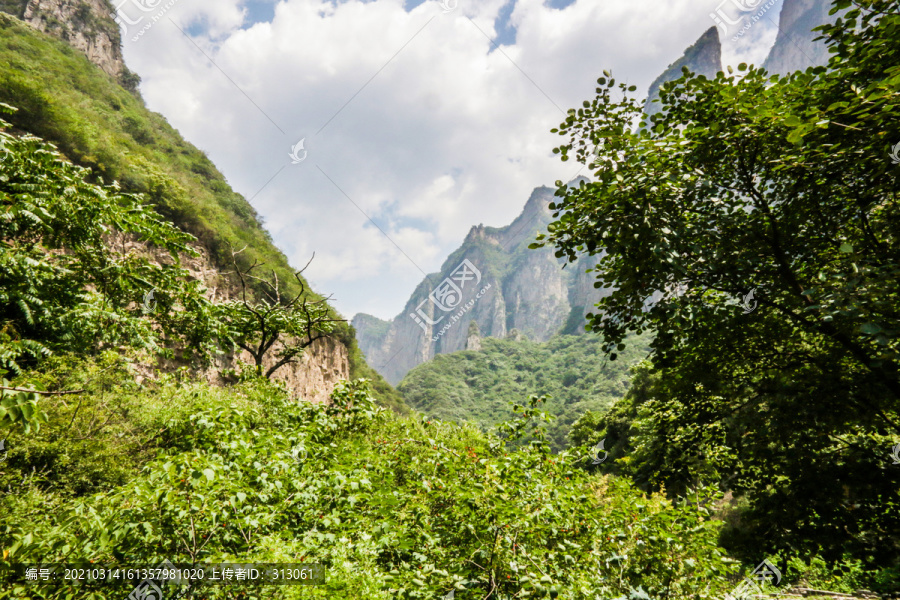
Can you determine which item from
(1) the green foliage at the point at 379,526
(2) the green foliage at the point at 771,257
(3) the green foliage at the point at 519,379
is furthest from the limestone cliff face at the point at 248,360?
(3) the green foliage at the point at 519,379

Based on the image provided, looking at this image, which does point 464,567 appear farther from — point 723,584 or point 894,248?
point 894,248

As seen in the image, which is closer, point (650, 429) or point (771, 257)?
point (771, 257)

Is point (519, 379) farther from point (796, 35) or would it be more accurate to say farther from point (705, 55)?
point (705, 55)

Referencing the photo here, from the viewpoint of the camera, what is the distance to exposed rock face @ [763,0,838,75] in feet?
337

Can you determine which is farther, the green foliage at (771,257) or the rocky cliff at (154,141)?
the rocky cliff at (154,141)

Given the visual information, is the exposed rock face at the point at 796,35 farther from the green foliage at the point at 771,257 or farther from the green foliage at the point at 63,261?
the green foliage at the point at 63,261

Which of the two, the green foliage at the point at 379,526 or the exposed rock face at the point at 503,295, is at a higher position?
the exposed rock face at the point at 503,295

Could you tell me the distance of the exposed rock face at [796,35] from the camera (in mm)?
102869

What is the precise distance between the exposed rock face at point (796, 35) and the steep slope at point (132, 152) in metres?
135

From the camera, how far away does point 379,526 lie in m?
Answer: 3.16

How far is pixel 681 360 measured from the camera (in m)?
4.54

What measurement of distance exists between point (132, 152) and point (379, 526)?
3164 centimetres

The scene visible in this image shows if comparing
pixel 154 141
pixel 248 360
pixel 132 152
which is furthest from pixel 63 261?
pixel 154 141

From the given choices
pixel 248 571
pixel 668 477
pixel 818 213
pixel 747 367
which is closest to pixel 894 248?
pixel 818 213
